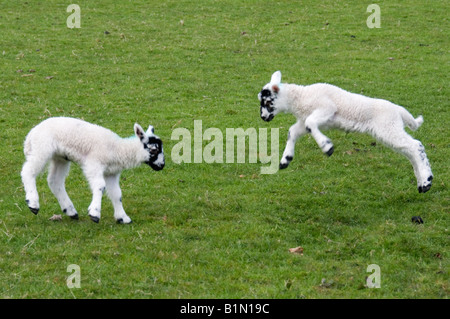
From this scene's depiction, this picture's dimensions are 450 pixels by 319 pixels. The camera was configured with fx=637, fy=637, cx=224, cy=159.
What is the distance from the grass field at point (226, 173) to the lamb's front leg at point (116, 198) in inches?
5.8

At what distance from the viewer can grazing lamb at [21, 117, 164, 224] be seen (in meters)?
8.81

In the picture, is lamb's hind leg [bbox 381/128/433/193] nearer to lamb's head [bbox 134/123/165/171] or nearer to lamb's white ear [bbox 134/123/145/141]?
lamb's head [bbox 134/123/165/171]

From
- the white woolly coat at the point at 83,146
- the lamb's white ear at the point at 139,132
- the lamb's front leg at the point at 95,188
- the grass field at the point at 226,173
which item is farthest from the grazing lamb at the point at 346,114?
the lamb's front leg at the point at 95,188

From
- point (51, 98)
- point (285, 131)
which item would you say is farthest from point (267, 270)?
point (51, 98)

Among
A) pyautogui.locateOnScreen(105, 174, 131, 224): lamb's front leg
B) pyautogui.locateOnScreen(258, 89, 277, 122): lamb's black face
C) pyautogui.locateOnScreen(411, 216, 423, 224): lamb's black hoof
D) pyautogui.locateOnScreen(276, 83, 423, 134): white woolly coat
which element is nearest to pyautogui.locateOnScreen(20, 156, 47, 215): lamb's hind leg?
pyautogui.locateOnScreen(105, 174, 131, 224): lamb's front leg

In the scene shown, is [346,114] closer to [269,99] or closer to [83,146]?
[269,99]

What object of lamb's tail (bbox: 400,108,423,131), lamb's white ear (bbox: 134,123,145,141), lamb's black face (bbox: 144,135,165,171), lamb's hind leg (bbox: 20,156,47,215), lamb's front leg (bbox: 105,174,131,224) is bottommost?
lamb's front leg (bbox: 105,174,131,224)

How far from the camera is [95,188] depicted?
8766 millimetres

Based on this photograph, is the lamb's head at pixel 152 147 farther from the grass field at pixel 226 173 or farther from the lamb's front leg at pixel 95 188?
the grass field at pixel 226 173

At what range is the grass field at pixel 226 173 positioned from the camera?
26.1ft

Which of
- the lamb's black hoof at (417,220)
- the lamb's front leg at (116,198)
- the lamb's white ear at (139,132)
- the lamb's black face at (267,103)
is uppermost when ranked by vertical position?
the lamb's black face at (267,103)

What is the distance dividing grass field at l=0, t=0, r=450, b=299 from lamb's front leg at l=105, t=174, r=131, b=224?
0.15 meters

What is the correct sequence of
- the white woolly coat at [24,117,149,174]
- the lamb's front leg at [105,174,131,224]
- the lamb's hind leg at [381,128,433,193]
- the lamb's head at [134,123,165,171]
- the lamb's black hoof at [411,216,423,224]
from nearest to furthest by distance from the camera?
the white woolly coat at [24,117,149,174] < the lamb's head at [134,123,165,171] < the lamb's hind leg at [381,128,433,193] < the lamb's front leg at [105,174,131,224] < the lamb's black hoof at [411,216,423,224]

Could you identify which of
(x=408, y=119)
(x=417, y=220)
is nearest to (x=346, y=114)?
(x=408, y=119)
